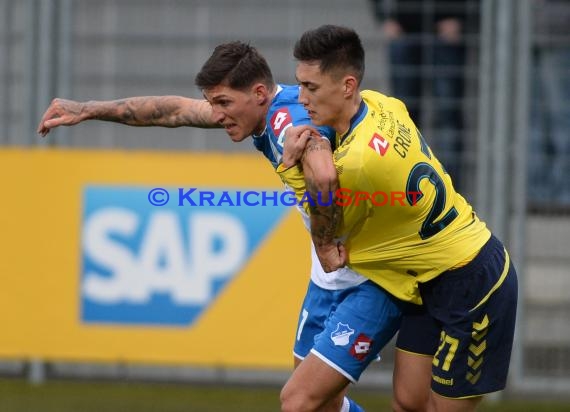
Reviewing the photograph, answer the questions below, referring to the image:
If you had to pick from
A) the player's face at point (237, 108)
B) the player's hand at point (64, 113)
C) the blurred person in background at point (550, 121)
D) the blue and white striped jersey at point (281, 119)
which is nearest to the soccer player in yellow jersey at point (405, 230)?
the blue and white striped jersey at point (281, 119)

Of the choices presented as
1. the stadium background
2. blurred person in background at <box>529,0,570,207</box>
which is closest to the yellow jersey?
the stadium background

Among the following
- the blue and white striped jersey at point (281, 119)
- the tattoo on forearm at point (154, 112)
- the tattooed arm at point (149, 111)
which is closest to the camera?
the blue and white striped jersey at point (281, 119)

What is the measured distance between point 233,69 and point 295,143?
1.92 ft

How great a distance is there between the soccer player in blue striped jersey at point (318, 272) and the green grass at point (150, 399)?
8.76ft

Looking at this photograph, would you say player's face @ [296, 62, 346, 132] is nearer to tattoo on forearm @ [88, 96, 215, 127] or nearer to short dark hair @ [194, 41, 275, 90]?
short dark hair @ [194, 41, 275, 90]

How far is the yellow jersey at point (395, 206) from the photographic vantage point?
5141mm

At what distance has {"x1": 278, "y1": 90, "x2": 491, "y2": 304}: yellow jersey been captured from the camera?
5.14 metres

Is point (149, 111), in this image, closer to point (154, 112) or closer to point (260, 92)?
point (154, 112)

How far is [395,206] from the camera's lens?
17.3ft

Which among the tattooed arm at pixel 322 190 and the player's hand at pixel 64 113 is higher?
the player's hand at pixel 64 113

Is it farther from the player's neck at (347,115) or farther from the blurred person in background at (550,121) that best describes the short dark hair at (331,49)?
the blurred person in background at (550,121)

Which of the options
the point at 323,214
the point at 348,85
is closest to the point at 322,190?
the point at 323,214

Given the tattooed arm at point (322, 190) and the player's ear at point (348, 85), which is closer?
the tattooed arm at point (322, 190)

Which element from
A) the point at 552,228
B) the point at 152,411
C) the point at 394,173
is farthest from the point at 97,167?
the point at 394,173
